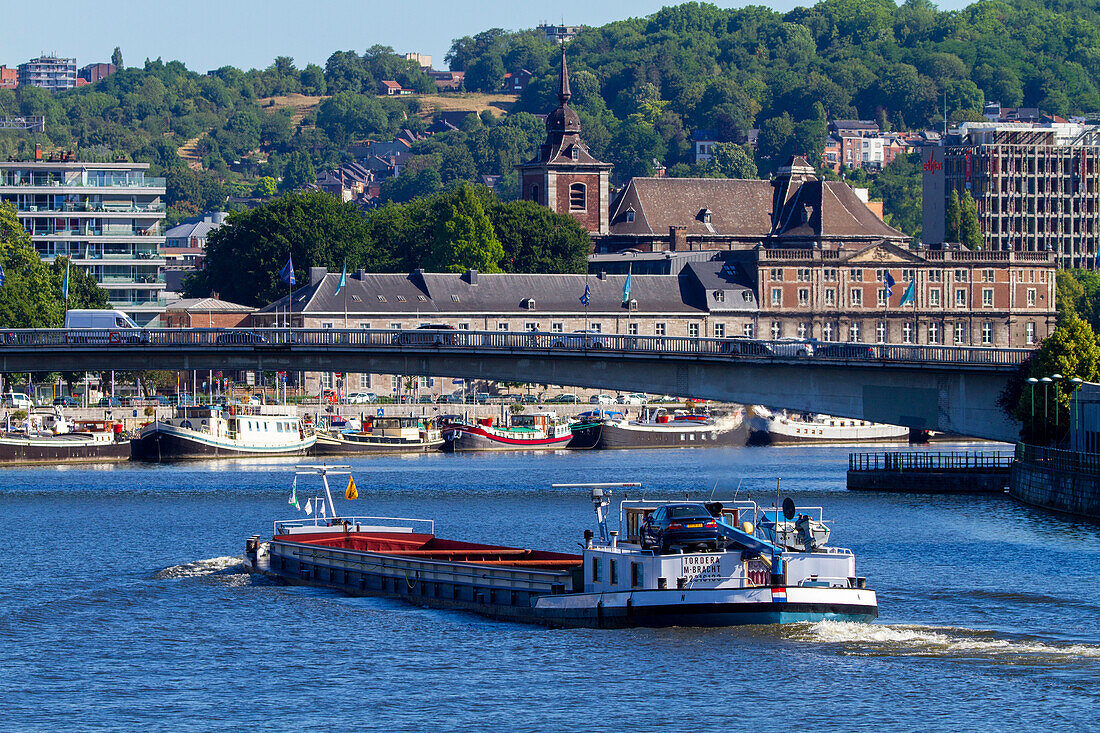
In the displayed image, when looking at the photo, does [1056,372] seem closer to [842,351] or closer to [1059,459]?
[1059,459]

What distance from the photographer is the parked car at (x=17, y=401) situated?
14912 centimetres

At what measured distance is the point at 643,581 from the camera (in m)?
57.6

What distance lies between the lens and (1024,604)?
2495 inches

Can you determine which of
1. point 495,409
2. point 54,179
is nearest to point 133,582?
point 495,409

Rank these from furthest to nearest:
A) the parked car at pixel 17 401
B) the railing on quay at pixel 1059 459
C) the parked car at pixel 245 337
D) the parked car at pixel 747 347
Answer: the parked car at pixel 17 401, the parked car at pixel 245 337, the parked car at pixel 747 347, the railing on quay at pixel 1059 459

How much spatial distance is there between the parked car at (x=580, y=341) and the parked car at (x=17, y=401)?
5042 cm

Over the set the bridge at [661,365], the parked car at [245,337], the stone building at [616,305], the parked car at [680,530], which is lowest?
the parked car at [680,530]

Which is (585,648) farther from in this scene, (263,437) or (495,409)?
(495,409)

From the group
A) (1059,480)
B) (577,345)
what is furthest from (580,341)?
(1059,480)

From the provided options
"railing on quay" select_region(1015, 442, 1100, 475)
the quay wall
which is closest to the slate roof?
"railing on quay" select_region(1015, 442, 1100, 475)

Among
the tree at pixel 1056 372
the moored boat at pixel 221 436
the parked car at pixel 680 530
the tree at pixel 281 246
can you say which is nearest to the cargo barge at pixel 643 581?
the parked car at pixel 680 530

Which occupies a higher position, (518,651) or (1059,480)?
(1059,480)

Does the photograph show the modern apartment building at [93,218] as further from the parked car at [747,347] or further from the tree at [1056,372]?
the tree at [1056,372]

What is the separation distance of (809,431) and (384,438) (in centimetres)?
3633
